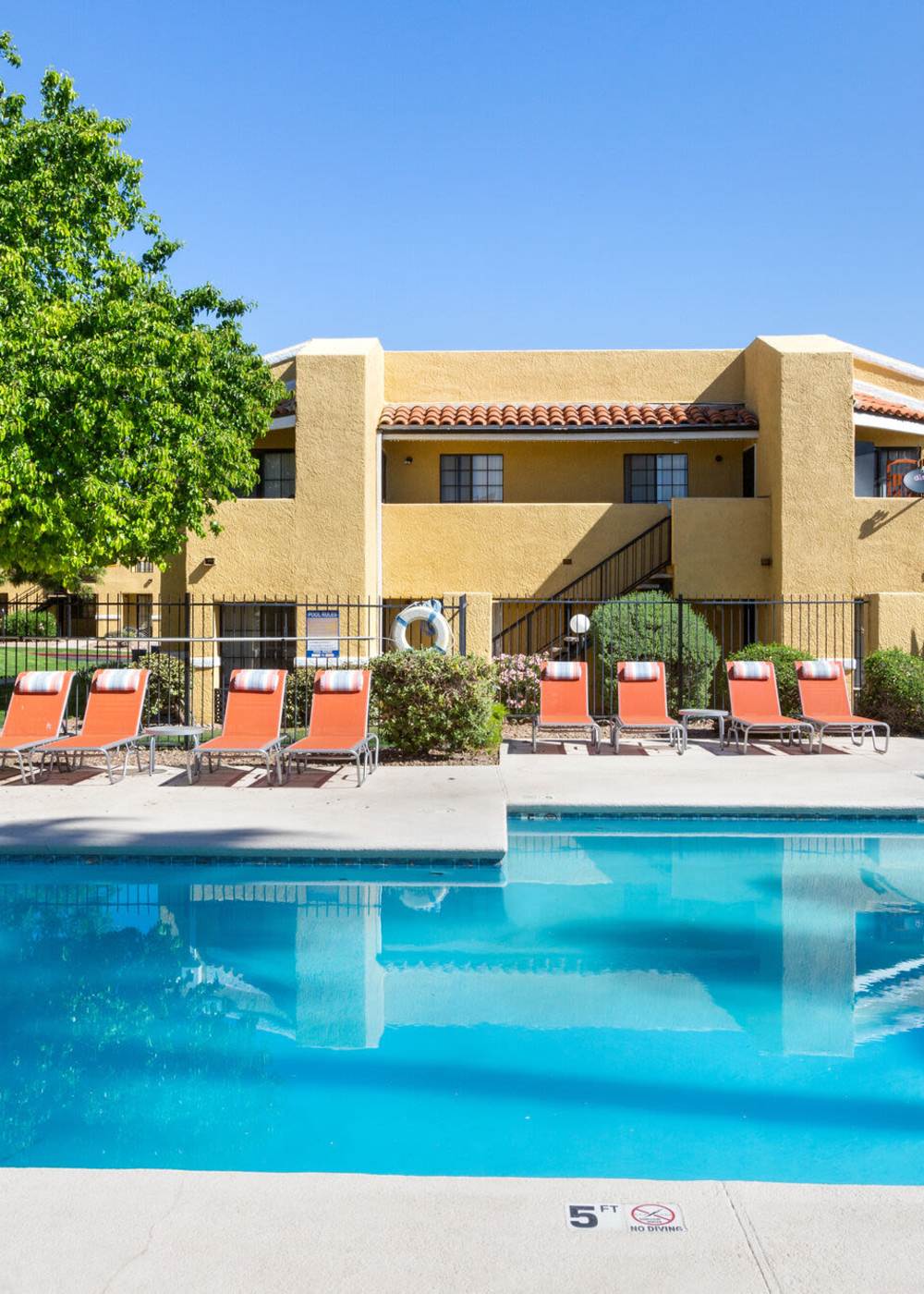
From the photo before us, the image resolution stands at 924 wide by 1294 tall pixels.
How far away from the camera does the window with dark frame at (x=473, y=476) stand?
20875 mm

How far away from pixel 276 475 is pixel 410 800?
11.7 m

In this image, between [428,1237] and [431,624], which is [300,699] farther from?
[428,1237]

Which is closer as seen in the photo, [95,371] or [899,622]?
[95,371]

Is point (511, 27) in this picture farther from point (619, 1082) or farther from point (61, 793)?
point (619, 1082)

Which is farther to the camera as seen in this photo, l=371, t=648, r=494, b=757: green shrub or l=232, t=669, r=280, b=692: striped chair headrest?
l=371, t=648, r=494, b=757: green shrub

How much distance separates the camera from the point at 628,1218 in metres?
3.04

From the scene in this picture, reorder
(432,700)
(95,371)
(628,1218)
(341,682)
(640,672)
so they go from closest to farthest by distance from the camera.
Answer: (628,1218)
(341,682)
(432,700)
(95,371)
(640,672)

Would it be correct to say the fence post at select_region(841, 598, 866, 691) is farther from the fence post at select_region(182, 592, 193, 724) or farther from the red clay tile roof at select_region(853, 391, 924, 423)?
the fence post at select_region(182, 592, 193, 724)

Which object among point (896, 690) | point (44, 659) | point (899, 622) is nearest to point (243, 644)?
point (896, 690)

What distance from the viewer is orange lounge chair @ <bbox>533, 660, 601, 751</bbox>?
14.3 m

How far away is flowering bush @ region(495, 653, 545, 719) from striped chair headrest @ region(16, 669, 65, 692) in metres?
6.92

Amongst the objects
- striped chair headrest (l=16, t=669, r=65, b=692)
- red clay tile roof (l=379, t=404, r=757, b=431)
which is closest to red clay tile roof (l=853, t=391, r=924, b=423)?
red clay tile roof (l=379, t=404, r=757, b=431)

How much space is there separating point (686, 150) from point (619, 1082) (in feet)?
45.6

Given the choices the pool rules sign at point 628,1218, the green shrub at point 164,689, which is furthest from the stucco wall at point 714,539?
the pool rules sign at point 628,1218
